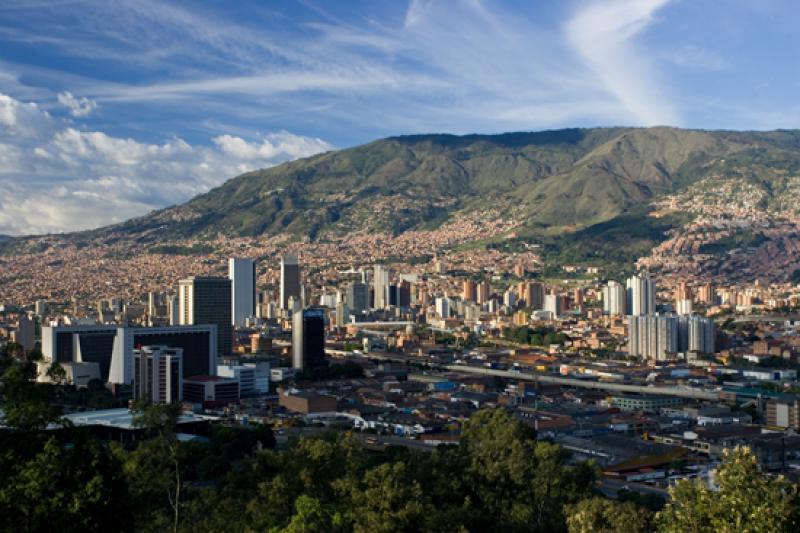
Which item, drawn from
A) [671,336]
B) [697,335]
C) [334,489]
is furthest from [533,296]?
[334,489]

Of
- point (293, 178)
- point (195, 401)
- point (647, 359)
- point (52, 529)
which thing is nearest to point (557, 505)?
point (52, 529)

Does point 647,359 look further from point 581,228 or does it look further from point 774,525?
point 581,228

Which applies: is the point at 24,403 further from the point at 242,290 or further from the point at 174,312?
the point at 242,290

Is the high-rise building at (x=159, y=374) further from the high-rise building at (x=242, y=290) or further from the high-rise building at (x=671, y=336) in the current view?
the high-rise building at (x=242, y=290)

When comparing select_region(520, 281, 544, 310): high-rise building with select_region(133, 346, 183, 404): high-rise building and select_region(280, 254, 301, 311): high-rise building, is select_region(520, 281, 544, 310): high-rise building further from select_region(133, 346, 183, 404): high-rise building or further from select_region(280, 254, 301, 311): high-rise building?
select_region(133, 346, 183, 404): high-rise building

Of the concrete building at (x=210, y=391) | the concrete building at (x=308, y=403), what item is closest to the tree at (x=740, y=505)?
the concrete building at (x=308, y=403)

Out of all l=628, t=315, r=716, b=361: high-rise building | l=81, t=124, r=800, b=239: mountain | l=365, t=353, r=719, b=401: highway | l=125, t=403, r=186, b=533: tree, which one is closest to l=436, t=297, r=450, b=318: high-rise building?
l=365, t=353, r=719, b=401: highway

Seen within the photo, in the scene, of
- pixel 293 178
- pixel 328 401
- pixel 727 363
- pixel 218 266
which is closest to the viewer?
pixel 328 401
